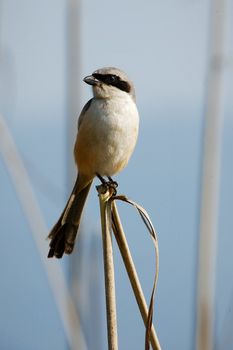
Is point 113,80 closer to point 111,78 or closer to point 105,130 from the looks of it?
point 111,78

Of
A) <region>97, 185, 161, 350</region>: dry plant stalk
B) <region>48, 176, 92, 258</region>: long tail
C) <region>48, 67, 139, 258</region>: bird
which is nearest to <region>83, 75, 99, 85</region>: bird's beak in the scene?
<region>48, 67, 139, 258</region>: bird

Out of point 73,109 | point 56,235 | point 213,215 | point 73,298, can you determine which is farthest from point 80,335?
point 73,109

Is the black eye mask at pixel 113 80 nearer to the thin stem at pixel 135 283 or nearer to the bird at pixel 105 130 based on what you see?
the bird at pixel 105 130

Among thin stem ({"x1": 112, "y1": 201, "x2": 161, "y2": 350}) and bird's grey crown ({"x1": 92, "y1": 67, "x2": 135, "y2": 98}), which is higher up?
bird's grey crown ({"x1": 92, "y1": 67, "x2": 135, "y2": 98})

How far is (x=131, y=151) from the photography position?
221 centimetres

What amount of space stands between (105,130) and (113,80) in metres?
0.21

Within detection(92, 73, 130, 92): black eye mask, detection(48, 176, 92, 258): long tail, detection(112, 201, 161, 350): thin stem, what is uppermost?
detection(92, 73, 130, 92): black eye mask

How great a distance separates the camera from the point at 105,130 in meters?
2.13

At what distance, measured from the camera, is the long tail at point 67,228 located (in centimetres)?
184

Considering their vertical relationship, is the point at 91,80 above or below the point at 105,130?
above

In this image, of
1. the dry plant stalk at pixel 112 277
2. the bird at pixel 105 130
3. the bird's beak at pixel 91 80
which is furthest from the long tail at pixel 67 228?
the dry plant stalk at pixel 112 277

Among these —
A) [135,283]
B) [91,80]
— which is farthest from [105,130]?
[135,283]

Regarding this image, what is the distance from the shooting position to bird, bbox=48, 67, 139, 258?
2131mm

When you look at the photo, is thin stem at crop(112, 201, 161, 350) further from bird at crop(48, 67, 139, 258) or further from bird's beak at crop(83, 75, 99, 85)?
bird's beak at crop(83, 75, 99, 85)
